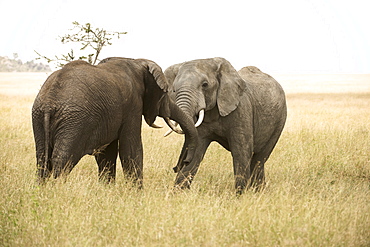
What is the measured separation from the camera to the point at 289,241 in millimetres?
5277

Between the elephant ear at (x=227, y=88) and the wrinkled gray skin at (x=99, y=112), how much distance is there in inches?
23.3

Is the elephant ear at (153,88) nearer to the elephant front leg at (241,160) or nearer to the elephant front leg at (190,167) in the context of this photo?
the elephant front leg at (190,167)

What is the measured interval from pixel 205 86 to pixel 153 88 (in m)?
0.79

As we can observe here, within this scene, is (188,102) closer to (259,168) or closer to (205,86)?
(205,86)

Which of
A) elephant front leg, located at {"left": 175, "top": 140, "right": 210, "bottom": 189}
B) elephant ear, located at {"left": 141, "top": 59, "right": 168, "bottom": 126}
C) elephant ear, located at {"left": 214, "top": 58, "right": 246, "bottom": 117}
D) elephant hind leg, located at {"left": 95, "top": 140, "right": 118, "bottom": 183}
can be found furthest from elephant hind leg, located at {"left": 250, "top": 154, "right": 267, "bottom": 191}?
elephant hind leg, located at {"left": 95, "top": 140, "right": 118, "bottom": 183}

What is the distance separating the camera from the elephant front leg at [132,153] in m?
7.14

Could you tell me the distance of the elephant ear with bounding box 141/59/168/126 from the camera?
23.9 ft

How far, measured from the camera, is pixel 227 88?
8031mm

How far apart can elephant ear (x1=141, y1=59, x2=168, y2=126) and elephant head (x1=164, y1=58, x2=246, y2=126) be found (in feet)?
1.10

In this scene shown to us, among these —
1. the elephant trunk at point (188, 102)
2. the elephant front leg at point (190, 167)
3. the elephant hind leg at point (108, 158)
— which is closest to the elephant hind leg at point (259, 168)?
the elephant front leg at point (190, 167)

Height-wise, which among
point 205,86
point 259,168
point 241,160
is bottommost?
point 259,168

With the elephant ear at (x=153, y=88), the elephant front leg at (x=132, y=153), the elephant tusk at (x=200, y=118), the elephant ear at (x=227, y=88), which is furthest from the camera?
the elephant ear at (x=227, y=88)

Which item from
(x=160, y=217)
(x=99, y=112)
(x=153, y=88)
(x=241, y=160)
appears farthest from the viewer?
(x=241, y=160)

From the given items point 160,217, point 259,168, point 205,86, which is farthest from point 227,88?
point 160,217
